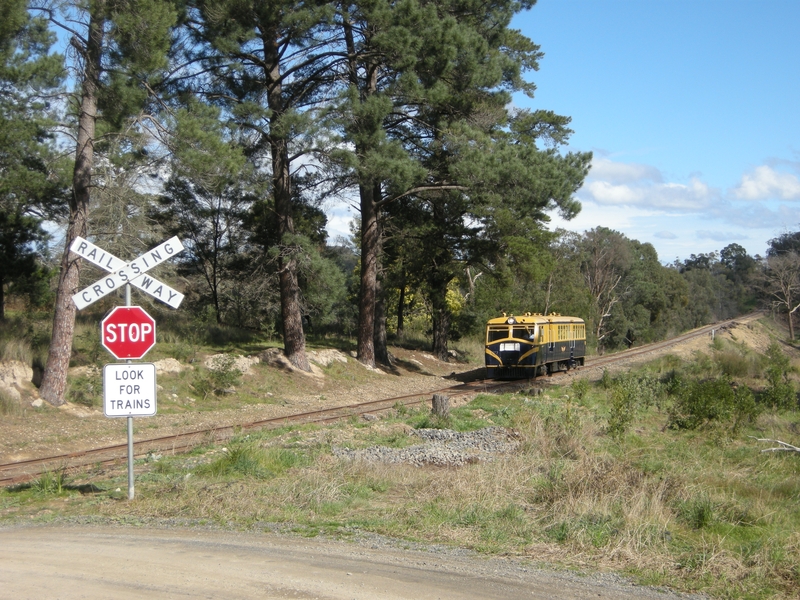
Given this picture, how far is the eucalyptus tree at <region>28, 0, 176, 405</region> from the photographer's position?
53.9 ft

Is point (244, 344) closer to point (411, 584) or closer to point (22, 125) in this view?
point (22, 125)

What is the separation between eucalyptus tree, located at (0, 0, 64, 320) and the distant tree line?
5 cm

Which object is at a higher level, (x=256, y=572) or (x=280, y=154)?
(x=280, y=154)

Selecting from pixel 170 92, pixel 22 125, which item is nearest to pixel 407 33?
pixel 170 92

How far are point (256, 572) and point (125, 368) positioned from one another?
12.9ft

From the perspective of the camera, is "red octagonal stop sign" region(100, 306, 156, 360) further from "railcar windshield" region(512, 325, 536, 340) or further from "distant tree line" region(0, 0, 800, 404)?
"railcar windshield" region(512, 325, 536, 340)

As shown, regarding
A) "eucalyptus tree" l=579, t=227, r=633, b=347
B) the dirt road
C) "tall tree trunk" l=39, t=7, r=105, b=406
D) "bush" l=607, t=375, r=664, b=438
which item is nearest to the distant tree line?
"tall tree trunk" l=39, t=7, r=105, b=406

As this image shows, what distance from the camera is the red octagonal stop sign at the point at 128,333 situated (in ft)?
30.8

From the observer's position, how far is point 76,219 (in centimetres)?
1761

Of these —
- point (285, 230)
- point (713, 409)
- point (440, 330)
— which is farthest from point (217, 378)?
point (440, 330)

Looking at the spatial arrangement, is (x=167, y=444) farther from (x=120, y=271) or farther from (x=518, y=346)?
(x=518, y=346)

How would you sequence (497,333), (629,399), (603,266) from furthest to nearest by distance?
1. (603,266)
2. (497,333)
3. (629,399)

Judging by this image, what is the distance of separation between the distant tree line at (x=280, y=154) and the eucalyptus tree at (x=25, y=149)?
0.05 metres

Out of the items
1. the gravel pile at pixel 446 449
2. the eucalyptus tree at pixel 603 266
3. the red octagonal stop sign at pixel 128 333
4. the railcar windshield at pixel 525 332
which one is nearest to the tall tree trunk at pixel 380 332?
the railcar windshield at pixel 525 332
